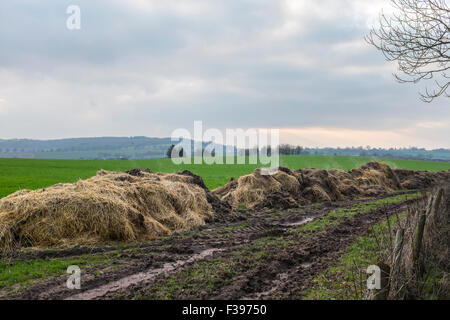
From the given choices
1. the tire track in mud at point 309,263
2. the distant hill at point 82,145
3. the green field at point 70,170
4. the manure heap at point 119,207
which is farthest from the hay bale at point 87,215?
the distant hill at point 82,145

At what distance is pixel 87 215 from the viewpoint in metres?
9.73

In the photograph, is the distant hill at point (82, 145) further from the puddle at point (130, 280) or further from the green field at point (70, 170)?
the puddle at point (130, 280)

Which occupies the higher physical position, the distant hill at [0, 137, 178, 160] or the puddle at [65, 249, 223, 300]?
the distant hill at [0, 137, 178, 160]

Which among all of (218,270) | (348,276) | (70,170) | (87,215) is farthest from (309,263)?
(70,170)

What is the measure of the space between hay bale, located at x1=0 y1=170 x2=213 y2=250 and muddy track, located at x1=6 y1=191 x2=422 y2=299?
776 millimetres

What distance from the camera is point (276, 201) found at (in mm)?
17562

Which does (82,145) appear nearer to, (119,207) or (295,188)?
(295,188)

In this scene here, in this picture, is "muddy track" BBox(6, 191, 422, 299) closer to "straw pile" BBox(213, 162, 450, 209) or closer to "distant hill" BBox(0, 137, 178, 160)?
"straw pile" BBox(213, 162, 450, 209)

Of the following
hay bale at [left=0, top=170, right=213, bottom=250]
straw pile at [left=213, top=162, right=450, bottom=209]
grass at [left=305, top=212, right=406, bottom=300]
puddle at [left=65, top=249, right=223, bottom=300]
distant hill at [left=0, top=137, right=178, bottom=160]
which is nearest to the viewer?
grass at [left=305, top=212, right=406, bottom=300]

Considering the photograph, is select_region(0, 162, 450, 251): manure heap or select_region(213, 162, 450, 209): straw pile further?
select_region(213, 162, 450, 209): straw pile

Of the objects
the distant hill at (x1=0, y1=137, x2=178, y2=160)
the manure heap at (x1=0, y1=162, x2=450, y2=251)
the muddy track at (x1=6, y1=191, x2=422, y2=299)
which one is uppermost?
the distant hill at (x1=0, y1=137, x2=178, y2=160)

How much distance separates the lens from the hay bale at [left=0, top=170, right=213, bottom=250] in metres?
9.12

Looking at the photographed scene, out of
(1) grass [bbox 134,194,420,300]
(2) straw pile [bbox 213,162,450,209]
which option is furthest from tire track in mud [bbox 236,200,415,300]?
(2) straw pile [bbox 213,162,450,209]
